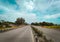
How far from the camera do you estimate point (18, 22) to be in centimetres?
18338

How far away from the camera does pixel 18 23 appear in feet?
599

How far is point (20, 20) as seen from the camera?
18900cm

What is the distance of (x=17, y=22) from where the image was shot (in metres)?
183

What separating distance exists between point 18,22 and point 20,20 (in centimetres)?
702

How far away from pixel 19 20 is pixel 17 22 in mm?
5998

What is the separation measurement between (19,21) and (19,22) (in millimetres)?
1769

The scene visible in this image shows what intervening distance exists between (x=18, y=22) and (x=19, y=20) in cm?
491

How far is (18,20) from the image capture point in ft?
613

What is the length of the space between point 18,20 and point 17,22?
5.44 meters

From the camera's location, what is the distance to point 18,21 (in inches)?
7303

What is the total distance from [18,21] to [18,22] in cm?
266

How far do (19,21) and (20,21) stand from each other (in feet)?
6.67

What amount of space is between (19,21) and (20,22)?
2604 millimetres

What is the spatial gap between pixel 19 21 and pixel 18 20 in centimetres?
275
